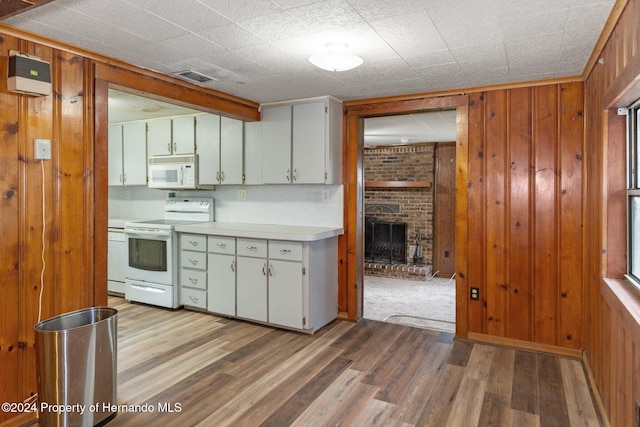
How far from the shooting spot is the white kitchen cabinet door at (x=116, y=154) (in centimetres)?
520

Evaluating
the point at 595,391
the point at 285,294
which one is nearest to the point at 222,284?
the point at 285,294

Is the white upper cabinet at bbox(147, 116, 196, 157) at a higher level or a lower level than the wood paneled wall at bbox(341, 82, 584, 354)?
higher

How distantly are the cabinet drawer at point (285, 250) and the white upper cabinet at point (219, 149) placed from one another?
1.01 m

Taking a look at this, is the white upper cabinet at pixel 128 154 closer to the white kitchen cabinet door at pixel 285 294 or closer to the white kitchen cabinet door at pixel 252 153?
the white kitchen cabinet door at pixel 252 153

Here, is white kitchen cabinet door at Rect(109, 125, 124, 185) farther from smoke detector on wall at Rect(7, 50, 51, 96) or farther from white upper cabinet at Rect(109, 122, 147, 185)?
smoke detector on wall at Rect(7, 50, 51, 96)

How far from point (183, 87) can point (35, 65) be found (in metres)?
1.18

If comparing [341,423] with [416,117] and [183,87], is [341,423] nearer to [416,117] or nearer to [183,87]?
[183,87]

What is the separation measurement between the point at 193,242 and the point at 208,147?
109 centimetres

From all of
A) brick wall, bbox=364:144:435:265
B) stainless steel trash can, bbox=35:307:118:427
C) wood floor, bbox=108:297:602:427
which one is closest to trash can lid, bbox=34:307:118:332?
stainless steel trash can, bbox=35:307:118:427

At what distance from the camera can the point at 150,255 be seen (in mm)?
4441

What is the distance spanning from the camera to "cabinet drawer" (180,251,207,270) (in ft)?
13.6

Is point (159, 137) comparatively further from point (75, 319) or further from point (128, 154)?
point (75, 319)

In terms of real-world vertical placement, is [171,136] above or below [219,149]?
above

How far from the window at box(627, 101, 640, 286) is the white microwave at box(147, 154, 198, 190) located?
392cm
